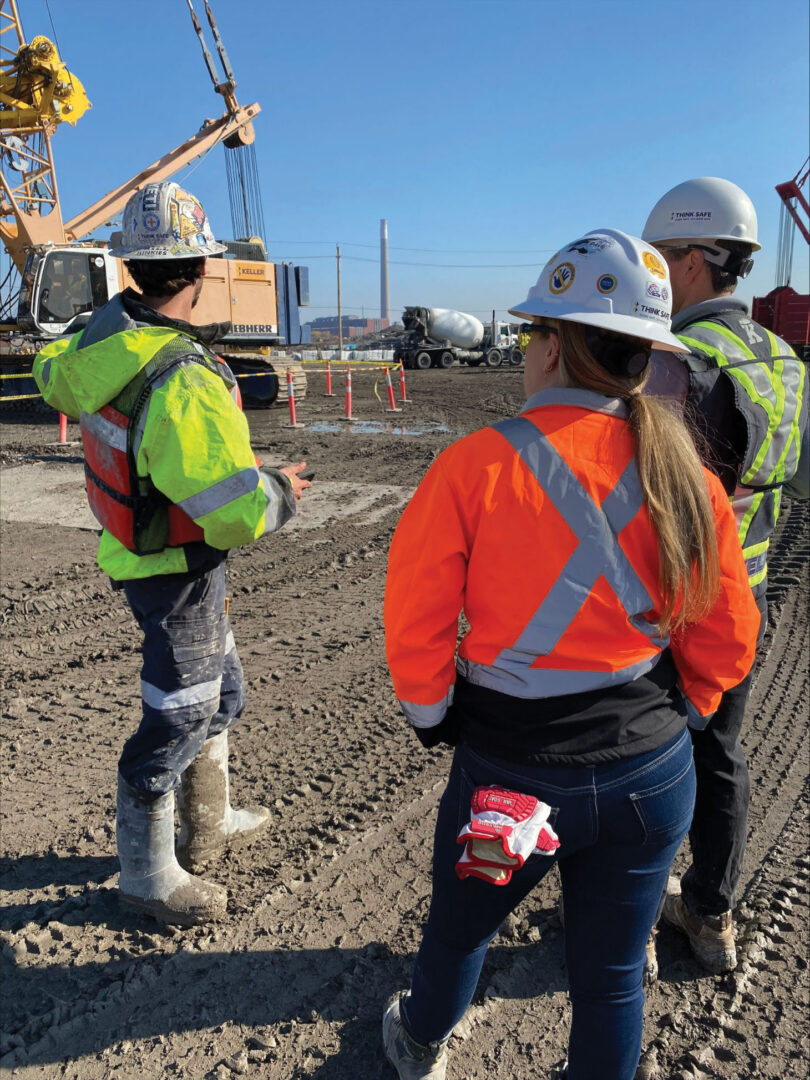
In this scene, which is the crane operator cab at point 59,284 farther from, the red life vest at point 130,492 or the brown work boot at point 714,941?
the brown work boot at point 714,941

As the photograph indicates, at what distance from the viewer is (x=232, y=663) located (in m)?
2.86

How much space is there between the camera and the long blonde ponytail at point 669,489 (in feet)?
Answer: 4.86

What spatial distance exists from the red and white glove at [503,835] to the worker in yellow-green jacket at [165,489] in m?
1.13

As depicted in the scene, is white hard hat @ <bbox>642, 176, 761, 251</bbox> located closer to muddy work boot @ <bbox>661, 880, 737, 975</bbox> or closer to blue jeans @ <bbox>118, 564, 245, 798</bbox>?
blue jeans @ <bbox>118, 564, 245, 798</bbox>

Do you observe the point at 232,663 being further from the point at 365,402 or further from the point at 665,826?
the point at 365,402

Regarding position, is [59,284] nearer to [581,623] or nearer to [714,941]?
[714,941]

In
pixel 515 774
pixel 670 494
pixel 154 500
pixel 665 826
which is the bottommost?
pixel 665 826

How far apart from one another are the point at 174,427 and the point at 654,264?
1295 millimetres

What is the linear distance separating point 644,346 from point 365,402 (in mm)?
19142

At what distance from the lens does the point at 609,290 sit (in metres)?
1.53

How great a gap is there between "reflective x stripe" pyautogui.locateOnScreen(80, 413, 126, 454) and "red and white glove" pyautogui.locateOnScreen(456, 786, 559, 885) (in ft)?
4.81

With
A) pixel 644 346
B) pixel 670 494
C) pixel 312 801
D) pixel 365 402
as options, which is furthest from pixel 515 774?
pixel 365 402

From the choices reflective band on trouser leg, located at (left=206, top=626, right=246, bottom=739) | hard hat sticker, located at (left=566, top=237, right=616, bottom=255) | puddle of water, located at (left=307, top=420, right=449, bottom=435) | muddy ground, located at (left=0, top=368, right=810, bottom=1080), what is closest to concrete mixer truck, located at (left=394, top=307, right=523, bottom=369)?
puddle of water, located at (left=307, top=420, right=449, bottom=435)

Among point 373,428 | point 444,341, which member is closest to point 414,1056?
point 373,428
